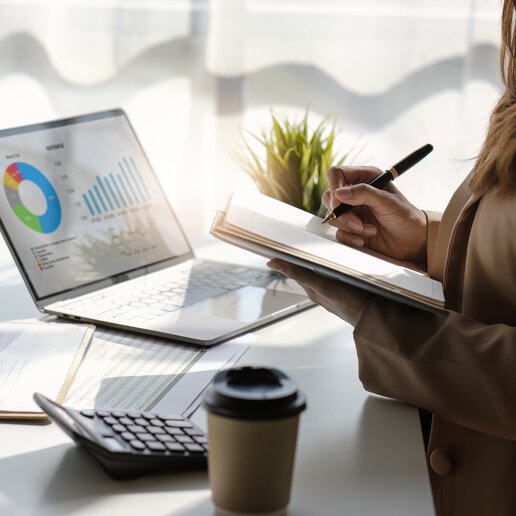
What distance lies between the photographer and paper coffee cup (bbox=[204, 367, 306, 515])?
0.61 metres

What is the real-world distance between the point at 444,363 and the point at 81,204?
669mm

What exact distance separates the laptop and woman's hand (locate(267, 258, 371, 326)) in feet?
0.50

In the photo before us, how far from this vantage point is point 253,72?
2322 millimetres

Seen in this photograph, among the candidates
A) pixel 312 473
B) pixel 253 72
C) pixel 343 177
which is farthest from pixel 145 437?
pixel 253 72

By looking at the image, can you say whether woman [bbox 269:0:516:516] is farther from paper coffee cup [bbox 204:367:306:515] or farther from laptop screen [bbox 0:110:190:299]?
laptop screen [bbox 0:110:190:299]

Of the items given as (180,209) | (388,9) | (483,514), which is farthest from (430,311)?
(388,9)

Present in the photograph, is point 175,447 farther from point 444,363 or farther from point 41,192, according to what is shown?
point 41,192

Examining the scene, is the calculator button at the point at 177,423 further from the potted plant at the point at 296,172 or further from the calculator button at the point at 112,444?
the potted plant at the point at 296,172

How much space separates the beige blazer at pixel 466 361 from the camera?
85 centimetres

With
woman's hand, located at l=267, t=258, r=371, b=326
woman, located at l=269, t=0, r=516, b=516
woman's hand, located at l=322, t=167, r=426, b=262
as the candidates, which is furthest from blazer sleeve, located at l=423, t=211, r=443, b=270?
woman's hand, located at l=267, t=258, r=371, b=326

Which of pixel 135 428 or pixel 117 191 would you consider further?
pixel 117 191

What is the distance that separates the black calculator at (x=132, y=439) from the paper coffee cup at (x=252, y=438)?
0.24 feet

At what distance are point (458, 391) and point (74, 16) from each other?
1.72 m

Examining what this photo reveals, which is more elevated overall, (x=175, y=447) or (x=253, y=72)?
(x=253, y=72)
